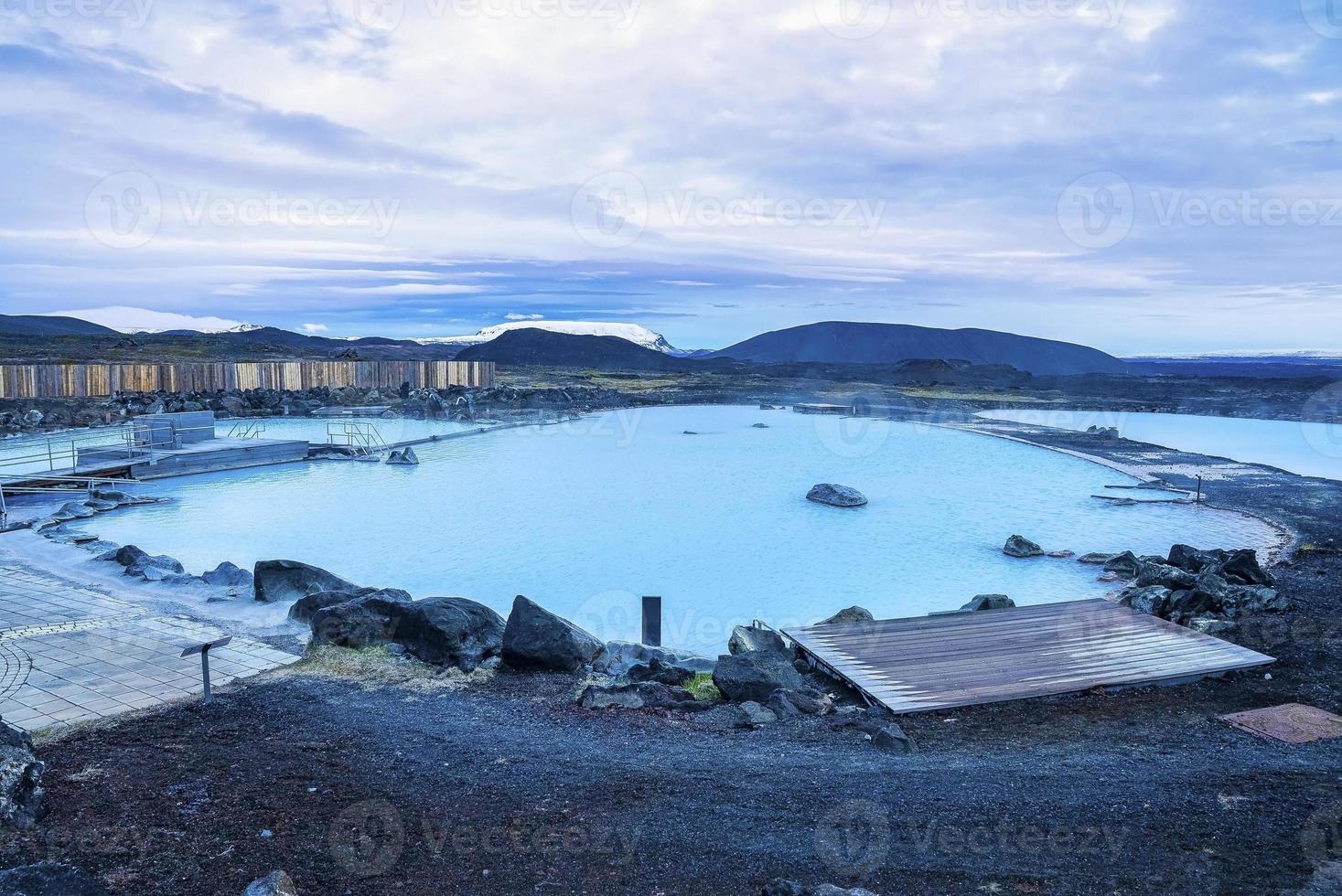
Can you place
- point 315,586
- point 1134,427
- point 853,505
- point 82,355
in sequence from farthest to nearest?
1. point 82,355
2. point 1134,427
3. point 853,505
4. point 315,586

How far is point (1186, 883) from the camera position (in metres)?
3.24

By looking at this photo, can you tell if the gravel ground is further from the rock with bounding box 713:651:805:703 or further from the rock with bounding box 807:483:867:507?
the rock with bounding box 807:483:867:507

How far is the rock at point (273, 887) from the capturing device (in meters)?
2.97

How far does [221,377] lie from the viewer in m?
33.9

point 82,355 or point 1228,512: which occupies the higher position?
point 82,355

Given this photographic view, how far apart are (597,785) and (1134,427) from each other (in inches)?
1334

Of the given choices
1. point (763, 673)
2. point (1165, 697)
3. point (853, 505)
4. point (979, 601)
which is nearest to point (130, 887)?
point (763, 673)

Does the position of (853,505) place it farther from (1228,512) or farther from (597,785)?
(597,785)

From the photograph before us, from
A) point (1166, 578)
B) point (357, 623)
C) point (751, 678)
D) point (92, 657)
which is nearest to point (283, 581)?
point (357, 623)

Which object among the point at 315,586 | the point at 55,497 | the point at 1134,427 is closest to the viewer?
the point at 315,586

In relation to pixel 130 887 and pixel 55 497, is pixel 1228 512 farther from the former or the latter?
pixel 55 497

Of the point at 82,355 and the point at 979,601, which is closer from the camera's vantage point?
the point at 979,601

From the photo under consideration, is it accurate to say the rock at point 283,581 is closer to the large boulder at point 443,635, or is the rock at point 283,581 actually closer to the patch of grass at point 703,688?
the large boulder at point 443,635

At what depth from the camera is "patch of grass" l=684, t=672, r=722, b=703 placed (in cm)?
576
